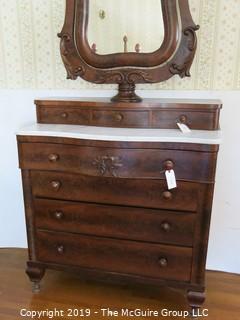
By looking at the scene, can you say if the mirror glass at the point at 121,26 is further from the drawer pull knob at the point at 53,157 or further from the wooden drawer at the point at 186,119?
the drawer pull knob at the point at 53,157

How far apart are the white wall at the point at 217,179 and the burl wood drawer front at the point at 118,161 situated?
0.54 meters

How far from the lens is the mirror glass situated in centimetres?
157

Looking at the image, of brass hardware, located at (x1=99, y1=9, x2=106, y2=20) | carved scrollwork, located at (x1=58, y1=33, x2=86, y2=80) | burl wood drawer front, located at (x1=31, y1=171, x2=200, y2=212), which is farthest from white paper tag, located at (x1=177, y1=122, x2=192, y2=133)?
brass hardware, located at (x1=99, y1=9, x2=106, y2=20)

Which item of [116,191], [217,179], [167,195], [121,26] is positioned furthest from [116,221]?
[121,26]

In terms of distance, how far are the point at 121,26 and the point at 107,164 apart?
0.76 metres

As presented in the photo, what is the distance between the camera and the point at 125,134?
1.39 metres

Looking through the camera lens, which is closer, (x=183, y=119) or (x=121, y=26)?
(x=183, y=119)

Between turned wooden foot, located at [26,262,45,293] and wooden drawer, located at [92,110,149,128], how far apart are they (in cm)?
86

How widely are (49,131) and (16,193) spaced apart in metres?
0.87

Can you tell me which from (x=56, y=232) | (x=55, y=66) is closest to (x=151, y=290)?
(x=56, y=232)

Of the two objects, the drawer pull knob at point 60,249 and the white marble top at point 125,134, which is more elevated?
the white marble top at point 125,134

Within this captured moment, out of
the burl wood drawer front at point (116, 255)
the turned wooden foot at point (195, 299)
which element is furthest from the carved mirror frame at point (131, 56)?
the turned wooden foot at point (195, 299)

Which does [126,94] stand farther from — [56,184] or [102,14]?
[56,184]

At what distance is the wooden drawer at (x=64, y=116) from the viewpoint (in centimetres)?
160
